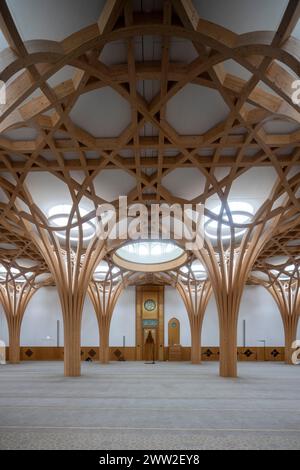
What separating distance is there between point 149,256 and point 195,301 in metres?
7.88

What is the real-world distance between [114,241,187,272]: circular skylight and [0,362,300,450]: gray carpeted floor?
70.7 feet

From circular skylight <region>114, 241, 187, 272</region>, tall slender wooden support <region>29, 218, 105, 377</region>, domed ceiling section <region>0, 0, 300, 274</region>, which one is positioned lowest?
tall slender wooden support <region>29, 218, 105, 377</region>

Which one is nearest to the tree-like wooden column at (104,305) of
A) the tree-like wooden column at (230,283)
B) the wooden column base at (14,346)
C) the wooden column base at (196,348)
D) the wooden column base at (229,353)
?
the wooden column base at (196,348)

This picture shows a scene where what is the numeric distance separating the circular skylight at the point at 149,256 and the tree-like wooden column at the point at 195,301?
123 inches

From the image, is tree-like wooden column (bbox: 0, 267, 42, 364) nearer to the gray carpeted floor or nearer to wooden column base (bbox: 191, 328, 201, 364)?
wooden column base (bbox: 191, 328, 201, 364)

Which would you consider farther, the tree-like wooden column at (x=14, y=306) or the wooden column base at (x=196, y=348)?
the tree-like wooden column at (x=14, y=306)

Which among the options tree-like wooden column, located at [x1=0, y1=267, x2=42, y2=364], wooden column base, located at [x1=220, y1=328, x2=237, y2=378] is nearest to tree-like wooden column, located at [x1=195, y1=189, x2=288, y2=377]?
wooden column base, located at [x1=220, y1=328, x2=237, y2=378]

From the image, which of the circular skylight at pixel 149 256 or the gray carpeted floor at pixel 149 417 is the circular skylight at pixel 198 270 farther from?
the gray carpeted floor at pixel 149 417

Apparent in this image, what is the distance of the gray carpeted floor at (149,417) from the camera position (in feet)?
32.9

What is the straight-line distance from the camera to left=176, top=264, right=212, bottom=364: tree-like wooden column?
4494 cm

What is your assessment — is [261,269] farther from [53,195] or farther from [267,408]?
[267,408]

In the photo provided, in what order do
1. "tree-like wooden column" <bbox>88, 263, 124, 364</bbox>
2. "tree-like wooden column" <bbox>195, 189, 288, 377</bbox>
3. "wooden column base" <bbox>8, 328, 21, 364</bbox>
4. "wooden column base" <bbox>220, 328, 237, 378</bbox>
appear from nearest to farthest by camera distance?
"tree-like wooden column" <bbox>195, 189, 288, 377</bbox>
"wooden column base" <bbox>220, 328, 237, 378</bbox>
"tree-like wooden column" <bbox>88, 263, 124, 364</bbox>
"wooden column base" <bbox>8, 328, 21, 364</bbox>

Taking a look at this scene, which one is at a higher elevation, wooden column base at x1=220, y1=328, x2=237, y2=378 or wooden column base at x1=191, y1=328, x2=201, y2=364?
wooden column base at x1=220, y1=328, x2=237, y2=378
